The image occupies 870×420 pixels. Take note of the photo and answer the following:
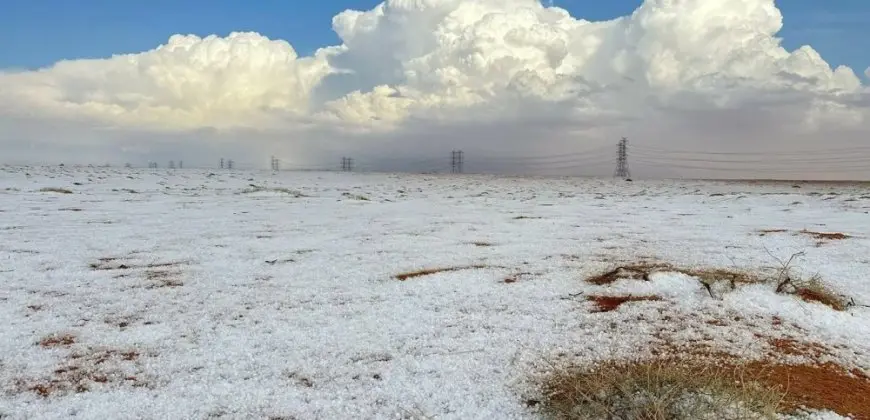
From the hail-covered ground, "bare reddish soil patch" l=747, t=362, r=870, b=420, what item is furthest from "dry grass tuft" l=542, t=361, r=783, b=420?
the hail-covered ground

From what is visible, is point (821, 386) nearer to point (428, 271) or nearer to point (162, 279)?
point (428, 271)

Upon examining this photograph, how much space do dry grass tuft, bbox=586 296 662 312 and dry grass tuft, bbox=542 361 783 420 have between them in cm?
143

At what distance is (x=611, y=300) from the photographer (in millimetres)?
5016

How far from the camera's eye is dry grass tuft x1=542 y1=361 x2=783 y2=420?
111 inches

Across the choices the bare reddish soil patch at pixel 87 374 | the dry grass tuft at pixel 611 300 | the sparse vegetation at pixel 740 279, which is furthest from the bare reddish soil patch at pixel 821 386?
the bare reddish soil patch at pixel 87 374

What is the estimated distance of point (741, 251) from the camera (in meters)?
7.56

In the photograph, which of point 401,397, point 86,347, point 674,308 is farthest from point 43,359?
point 674,308

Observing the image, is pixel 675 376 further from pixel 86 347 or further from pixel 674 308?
pixel 86 347

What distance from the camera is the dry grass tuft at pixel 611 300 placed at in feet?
15.8

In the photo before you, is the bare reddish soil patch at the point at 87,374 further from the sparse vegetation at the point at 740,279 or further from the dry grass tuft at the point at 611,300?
the sparse vegetation at the point at 740,279

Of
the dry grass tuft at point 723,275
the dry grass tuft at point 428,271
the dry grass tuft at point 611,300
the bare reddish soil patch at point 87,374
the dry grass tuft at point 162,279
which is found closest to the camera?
the bare reddish soil patch at point 87,374

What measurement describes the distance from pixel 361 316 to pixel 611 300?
2082 millimetres

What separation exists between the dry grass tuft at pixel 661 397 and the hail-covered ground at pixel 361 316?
0.78ft

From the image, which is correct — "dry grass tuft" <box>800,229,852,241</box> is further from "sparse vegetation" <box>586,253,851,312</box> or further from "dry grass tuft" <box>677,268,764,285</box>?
"dry grass tuft" <box>677,268,764,285</box>
